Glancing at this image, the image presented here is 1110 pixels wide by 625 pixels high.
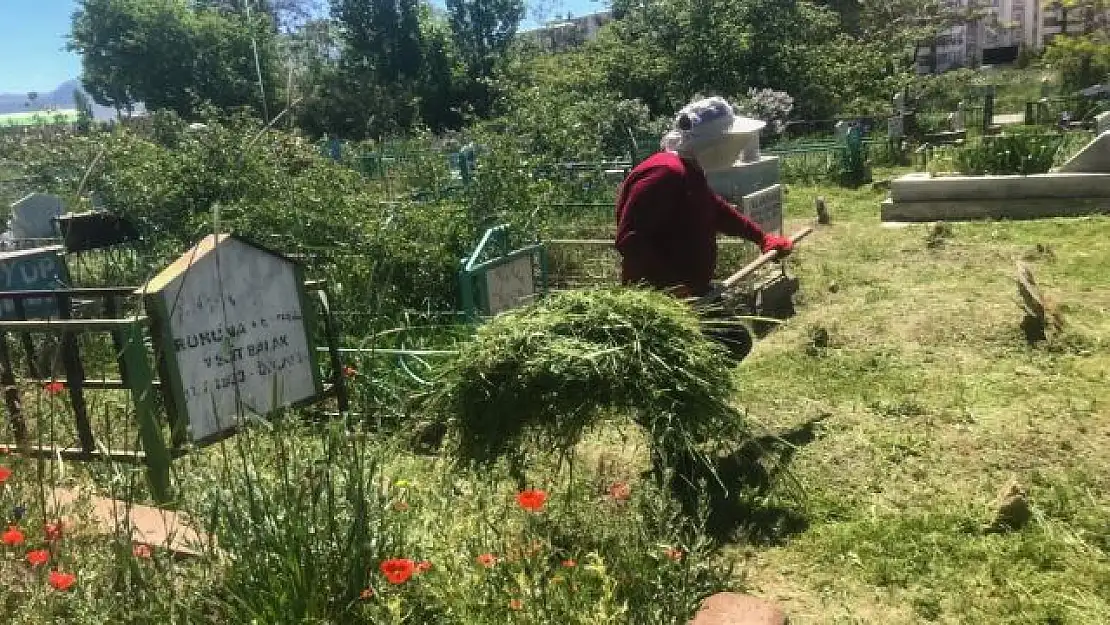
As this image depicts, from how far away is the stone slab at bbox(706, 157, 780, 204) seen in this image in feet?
28.0

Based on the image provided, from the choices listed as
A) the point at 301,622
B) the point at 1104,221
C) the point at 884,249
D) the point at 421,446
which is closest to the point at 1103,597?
the point at 301,622

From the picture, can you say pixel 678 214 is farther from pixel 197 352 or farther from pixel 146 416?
pixel 146 416

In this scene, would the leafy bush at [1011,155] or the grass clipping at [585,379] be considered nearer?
the grass clipping at [585,379]

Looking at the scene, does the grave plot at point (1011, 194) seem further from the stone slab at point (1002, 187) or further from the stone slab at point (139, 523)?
the stone slab at point (139, 523)

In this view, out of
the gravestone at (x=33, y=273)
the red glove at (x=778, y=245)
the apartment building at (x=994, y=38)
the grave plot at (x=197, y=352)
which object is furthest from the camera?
the apartment building at (x=994, y=38)

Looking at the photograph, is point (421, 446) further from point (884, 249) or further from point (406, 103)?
point (406, 103)

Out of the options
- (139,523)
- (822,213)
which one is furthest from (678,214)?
(822,213)

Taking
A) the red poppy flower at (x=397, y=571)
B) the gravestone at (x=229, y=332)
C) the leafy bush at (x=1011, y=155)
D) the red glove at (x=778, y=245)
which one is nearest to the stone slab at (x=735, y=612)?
the red poppy flower at (x=397, y=571)

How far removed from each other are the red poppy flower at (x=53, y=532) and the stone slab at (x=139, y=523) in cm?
6

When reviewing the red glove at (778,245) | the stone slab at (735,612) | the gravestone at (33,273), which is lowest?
the stone slab at (735,612)

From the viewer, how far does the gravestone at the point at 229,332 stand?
357 cm

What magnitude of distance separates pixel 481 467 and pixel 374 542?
1163 millimetres

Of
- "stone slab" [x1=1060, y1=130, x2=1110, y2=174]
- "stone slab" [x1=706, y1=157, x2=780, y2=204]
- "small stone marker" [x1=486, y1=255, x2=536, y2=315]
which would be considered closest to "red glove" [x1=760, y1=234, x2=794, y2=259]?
"small stone marker" [x1=486, y1=255, x2=536, y2=315]

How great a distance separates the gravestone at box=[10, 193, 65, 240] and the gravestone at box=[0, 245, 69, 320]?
422 centimetres
